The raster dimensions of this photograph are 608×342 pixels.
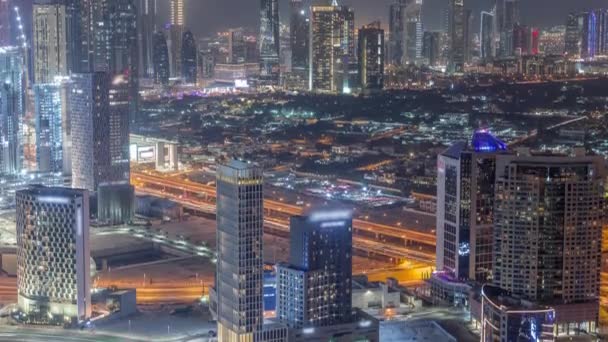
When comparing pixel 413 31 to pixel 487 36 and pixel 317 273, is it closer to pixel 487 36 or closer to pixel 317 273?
pixel 487 36

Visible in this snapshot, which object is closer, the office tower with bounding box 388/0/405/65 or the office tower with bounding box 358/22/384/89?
the office tower with bounding box 358/22/384/89

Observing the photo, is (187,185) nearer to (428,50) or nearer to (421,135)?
(421,135)

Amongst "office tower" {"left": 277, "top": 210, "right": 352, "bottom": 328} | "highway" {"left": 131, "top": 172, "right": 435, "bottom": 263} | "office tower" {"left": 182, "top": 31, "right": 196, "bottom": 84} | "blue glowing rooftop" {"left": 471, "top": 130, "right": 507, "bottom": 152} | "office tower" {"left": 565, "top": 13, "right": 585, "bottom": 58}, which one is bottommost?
"highway" {"left": 131, "top": 172, "right": 435, "bottom": 263}

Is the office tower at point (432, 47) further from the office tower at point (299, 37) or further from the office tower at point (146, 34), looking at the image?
the office tower at point (146, 34)

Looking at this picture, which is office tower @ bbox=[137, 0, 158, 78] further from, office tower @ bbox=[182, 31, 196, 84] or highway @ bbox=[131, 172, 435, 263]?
highway @ bbox=[131, 172, 435, 263]

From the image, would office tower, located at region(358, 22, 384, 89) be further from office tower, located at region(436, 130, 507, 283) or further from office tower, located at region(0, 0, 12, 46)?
office tower, located at region(436, 130, 507, 283)

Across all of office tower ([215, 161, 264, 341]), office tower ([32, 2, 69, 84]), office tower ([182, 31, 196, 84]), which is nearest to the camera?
office tower ([215, 161, 264, 341])

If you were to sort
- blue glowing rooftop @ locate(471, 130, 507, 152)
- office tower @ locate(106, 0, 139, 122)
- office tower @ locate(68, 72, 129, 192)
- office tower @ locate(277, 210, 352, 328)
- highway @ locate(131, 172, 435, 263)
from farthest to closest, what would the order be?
office tower @ locate(106, 0, 139, 122) → office tower @ locate(68, 72, 129, 192) → highway @ locate(131, 172, 435, 263) → blue glowing rooftop @ locate(471, 130, 507, 152) → office tower @ locate(277, 210, 352, 328)

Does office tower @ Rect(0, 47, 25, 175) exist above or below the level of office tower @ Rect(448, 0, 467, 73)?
below

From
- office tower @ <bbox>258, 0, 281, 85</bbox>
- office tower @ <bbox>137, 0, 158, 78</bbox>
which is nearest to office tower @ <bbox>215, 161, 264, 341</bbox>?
office tower @ <bbox>137, 0, 158, 78</bbox>
